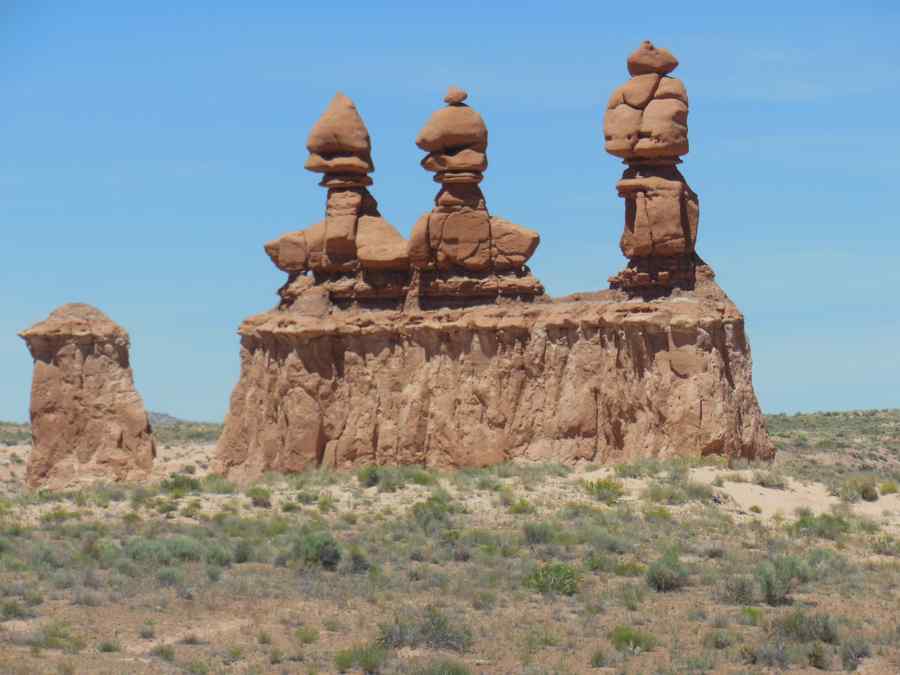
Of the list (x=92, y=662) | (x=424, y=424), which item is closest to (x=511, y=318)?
(x=424, y=424)

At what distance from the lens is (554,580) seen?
28.8 metres

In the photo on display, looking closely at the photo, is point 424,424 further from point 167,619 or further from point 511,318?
point 167,619

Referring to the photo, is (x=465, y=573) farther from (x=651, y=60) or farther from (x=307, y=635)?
(x=651, y=60)

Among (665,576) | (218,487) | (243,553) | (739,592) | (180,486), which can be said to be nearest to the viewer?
(739,592)

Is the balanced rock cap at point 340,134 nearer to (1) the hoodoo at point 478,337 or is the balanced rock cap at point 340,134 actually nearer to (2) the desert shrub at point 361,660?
(1) the hoodoo at point 478,337

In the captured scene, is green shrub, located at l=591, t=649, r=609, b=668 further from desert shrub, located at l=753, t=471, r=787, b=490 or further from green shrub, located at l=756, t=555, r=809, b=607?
desert shrub, located at l=753, t=471, r=787, b=490

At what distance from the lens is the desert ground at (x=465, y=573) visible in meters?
24.6

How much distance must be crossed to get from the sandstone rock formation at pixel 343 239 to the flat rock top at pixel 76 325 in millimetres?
5132

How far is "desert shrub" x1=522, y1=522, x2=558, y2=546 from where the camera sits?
3331 cm

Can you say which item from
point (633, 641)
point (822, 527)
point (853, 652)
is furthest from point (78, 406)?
point (853, 652)

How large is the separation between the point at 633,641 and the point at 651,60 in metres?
21.5

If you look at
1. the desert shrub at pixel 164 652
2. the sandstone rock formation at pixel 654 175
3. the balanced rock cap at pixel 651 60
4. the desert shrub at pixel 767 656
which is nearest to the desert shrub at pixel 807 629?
the desert shrub at pixel 767 656

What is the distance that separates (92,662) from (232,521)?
11.8 metres

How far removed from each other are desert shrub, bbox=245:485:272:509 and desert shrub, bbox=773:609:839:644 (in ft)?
50.4
